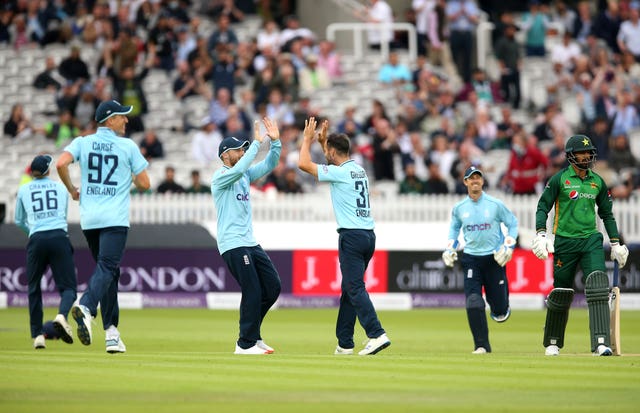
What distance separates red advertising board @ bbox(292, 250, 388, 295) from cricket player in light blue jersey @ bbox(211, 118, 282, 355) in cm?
1179

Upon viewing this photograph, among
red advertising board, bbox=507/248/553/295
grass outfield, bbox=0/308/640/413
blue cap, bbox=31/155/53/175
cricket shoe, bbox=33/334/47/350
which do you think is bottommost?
red advertising board, bbox=507/248/553/295

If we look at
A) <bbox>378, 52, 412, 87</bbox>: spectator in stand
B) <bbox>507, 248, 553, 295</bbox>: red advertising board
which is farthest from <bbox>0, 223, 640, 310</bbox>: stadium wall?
<bbox>378, 52, 412, 87</bbox>: spectator in stand

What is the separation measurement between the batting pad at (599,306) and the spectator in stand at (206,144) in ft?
57.4

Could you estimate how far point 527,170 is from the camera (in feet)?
94.2

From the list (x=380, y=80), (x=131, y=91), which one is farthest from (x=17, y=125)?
(x=380, y=80)

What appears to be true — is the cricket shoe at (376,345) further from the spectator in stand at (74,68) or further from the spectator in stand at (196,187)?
the spectator in stand at (74,68)

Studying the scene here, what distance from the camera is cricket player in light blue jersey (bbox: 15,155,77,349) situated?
16.4 m

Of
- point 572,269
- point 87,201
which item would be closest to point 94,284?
point 87,201

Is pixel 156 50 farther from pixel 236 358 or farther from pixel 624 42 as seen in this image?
pixel 236 358

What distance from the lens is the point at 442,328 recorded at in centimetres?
2080

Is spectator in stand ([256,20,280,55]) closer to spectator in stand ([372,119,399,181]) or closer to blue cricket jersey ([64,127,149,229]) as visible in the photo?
spectator in stand ([372,119,399,181])

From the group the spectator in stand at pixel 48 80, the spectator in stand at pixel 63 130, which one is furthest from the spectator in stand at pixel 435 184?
the spectator in stand at pixel 48 80

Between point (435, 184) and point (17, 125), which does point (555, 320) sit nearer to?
point (435, 184)

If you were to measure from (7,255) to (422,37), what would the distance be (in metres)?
13.0
